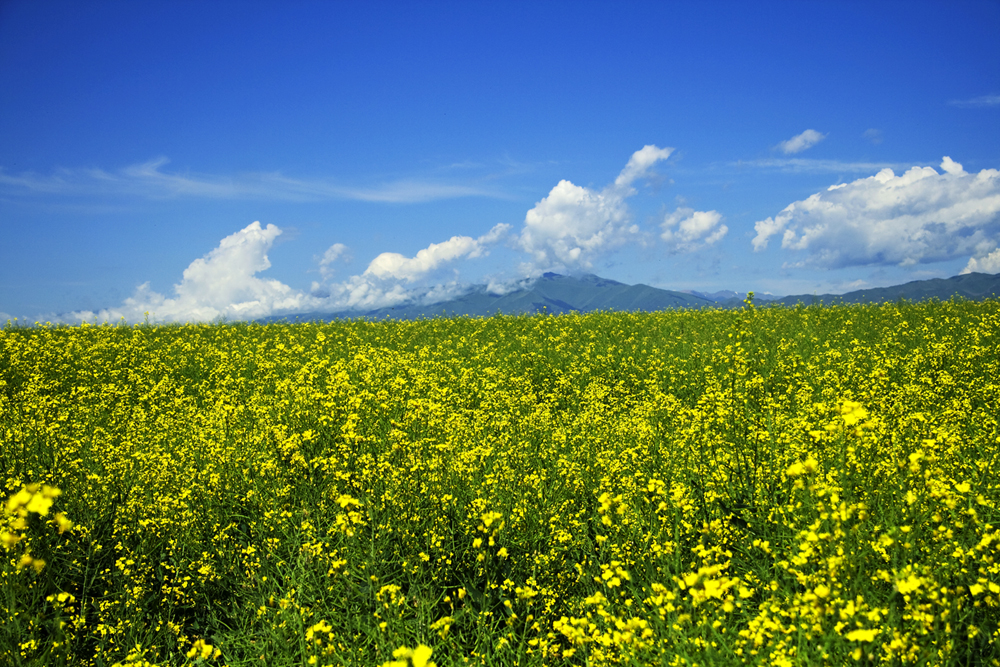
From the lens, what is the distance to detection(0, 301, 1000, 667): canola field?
2.66 meters

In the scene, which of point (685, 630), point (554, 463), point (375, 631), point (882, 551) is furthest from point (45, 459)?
point (882, 551)

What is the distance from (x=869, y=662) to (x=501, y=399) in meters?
5.40

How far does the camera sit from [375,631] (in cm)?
305

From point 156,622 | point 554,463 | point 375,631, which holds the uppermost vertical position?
point 554,463

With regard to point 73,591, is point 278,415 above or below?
above

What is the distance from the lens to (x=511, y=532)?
3.93m

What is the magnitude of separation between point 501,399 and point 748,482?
3895 mm

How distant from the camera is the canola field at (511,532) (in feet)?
8.74

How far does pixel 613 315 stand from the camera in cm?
1691

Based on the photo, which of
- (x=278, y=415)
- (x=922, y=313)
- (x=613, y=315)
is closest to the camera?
(x=278, y=415)

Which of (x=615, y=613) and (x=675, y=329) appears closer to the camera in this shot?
(x=615, y=613)

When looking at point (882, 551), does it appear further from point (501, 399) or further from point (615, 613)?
point (501, 399)

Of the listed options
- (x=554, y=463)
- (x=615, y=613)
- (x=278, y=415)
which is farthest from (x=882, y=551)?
(x=278, y=415)

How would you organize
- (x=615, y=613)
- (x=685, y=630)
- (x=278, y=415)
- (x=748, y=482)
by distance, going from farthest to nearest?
(x=278, y=415) → (x=748, y=482) → (x=615, y=613) → (x=685, y=630)
